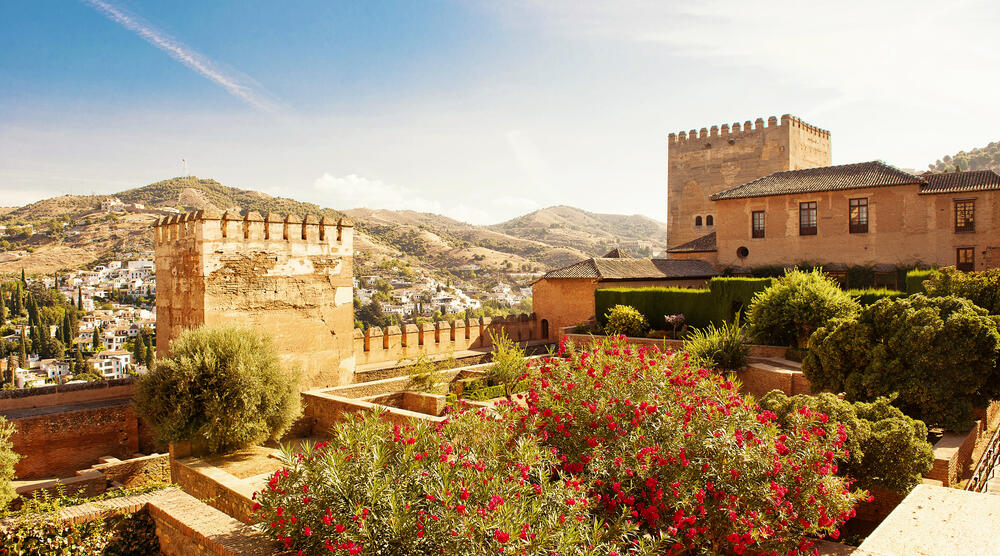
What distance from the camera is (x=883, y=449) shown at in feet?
23.4

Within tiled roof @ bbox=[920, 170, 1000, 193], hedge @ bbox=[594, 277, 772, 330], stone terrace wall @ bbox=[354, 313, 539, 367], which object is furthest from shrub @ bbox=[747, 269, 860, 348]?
stone terrace wall @ bbox=[354, 313, 539, 367]

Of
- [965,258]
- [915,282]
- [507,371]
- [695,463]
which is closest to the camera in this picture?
[695,463]

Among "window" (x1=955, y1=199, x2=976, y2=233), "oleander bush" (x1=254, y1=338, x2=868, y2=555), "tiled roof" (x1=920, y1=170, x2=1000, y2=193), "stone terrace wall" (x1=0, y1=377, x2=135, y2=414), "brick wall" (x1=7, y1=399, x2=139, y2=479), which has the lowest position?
"brick wall" (x1=7, y1=399, x2=139, y2=479)

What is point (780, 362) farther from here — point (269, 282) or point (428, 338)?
point (269, 282)

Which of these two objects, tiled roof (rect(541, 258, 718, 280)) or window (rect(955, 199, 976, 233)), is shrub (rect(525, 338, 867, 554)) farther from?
window (rect(955, 199, 976, 233))

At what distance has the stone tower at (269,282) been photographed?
37.9 ft

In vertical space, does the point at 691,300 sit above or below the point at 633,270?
below

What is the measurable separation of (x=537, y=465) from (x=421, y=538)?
51.7 inches

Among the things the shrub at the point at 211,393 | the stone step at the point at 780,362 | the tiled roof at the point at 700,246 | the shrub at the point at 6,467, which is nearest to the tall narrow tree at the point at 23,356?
the shrub at the point at 6,467

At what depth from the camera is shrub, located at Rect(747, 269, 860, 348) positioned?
46.5 ft

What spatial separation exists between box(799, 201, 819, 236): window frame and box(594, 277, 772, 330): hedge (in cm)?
473

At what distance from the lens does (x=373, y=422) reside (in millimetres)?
5234

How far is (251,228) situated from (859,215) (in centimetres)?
1856

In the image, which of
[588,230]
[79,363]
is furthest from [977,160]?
[79,363]
